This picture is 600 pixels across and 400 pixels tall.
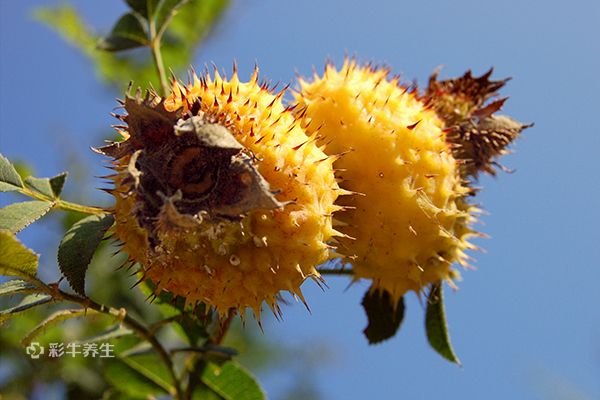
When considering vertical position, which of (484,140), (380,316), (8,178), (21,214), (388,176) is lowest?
(21,214)

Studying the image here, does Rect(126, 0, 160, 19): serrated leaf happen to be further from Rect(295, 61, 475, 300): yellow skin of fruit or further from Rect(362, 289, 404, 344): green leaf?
Rect(362, 289, 404, 344): green leaf

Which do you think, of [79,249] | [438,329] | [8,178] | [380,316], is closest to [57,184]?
[8,178]

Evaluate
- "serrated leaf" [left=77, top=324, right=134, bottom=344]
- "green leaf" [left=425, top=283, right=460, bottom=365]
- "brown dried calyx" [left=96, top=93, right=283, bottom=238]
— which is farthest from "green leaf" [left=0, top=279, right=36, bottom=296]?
"green leaf" [left=425, top=283, right=460, bottom=365]

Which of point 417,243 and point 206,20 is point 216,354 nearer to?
point 417,243

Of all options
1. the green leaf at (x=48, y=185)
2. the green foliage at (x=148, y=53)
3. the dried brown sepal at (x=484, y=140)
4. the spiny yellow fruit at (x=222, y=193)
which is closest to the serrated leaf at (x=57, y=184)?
the green leaf at (x=48, y=185)

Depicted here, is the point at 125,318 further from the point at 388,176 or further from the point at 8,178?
the point at 388,176

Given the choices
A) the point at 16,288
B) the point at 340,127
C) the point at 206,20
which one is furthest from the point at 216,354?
the point at 206,20
